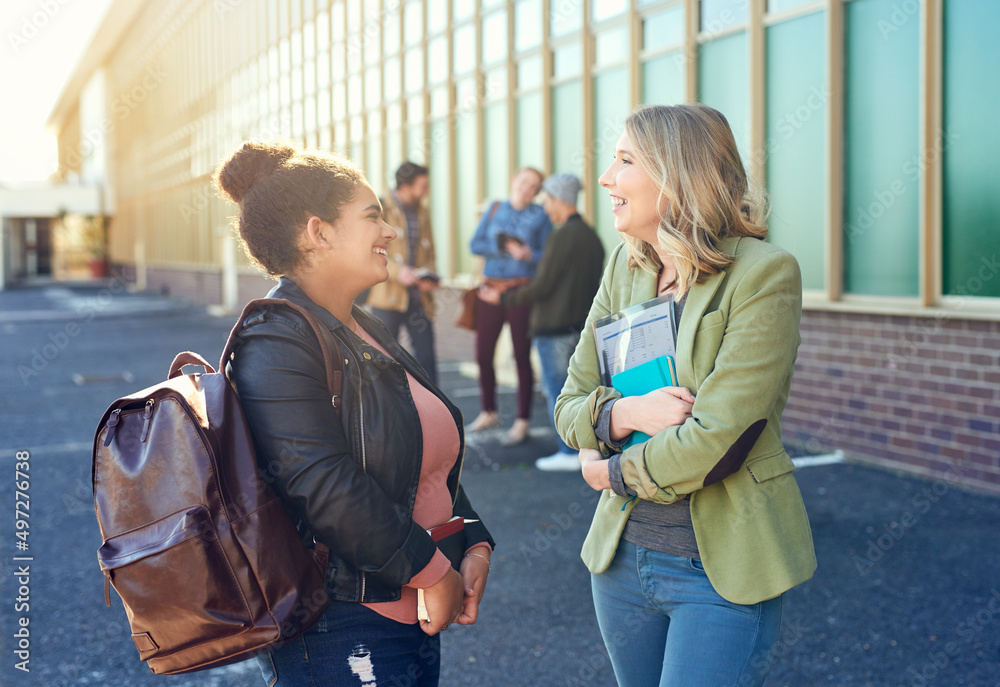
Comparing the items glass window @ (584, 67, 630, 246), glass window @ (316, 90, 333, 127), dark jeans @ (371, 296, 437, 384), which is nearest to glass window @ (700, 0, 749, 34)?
glass window @ (584, 67, 630, 246)

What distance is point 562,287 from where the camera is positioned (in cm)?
637

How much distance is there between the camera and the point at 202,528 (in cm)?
151

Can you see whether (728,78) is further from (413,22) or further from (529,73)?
(413,22)

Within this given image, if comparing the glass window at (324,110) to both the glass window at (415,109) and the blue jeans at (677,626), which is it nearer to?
the glass window at (415,109)

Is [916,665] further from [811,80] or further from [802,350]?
[811,80]

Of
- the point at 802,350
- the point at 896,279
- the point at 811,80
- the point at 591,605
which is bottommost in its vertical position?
the point at 591,605

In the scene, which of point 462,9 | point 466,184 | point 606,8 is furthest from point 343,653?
point 462,9

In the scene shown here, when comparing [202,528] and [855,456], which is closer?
[202,528]

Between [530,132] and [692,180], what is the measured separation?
399 inches

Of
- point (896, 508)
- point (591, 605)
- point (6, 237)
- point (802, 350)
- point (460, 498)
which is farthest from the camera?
point (6, 237)

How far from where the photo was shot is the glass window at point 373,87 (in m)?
16.2

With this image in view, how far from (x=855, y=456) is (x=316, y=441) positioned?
599 centimetres

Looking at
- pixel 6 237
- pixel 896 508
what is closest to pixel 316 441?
pixel 896 508

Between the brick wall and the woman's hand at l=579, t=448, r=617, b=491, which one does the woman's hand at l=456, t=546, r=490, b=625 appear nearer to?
the woman's hand at l=579, t=448, r=617, b=491
